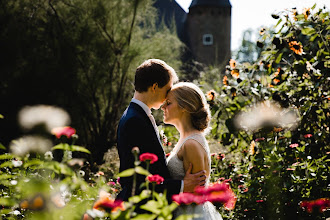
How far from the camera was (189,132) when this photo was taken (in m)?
2.17

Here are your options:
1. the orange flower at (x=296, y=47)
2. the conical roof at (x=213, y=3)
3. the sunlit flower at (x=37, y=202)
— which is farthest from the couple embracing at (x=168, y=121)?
the conical roof at (x=213, y=3)

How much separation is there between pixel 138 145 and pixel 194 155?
0.33 meters

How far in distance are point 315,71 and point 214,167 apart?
148 centimetres

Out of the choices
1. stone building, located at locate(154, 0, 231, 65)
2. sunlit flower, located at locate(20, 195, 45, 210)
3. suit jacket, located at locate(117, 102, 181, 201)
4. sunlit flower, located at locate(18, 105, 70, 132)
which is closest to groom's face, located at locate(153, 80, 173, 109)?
suit jacket, located at locate(117, 102, 181, 201)

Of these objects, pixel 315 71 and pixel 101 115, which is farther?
pixel 101 115

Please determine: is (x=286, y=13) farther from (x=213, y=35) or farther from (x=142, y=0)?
(x=213, y=35)

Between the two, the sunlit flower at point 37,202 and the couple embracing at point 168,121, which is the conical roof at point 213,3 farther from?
the sunlit flower at point 37,202

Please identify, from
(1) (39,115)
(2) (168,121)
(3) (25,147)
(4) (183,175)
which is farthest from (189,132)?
(1) (39,115)

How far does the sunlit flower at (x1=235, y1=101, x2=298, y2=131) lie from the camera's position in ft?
11.4

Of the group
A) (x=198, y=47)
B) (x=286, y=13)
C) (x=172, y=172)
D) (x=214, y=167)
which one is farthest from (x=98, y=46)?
(x=198, y=47)

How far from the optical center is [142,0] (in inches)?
Result: 357

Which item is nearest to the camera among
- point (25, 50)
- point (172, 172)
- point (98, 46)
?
point (172, 172)

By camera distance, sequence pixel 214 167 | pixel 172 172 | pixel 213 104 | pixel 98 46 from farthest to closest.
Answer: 1. pixel 98 46
2. pixel 214 167
3. pixel 213 104
4. pixel 172 172

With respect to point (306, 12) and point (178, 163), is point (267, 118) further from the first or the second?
point (178, 163)
